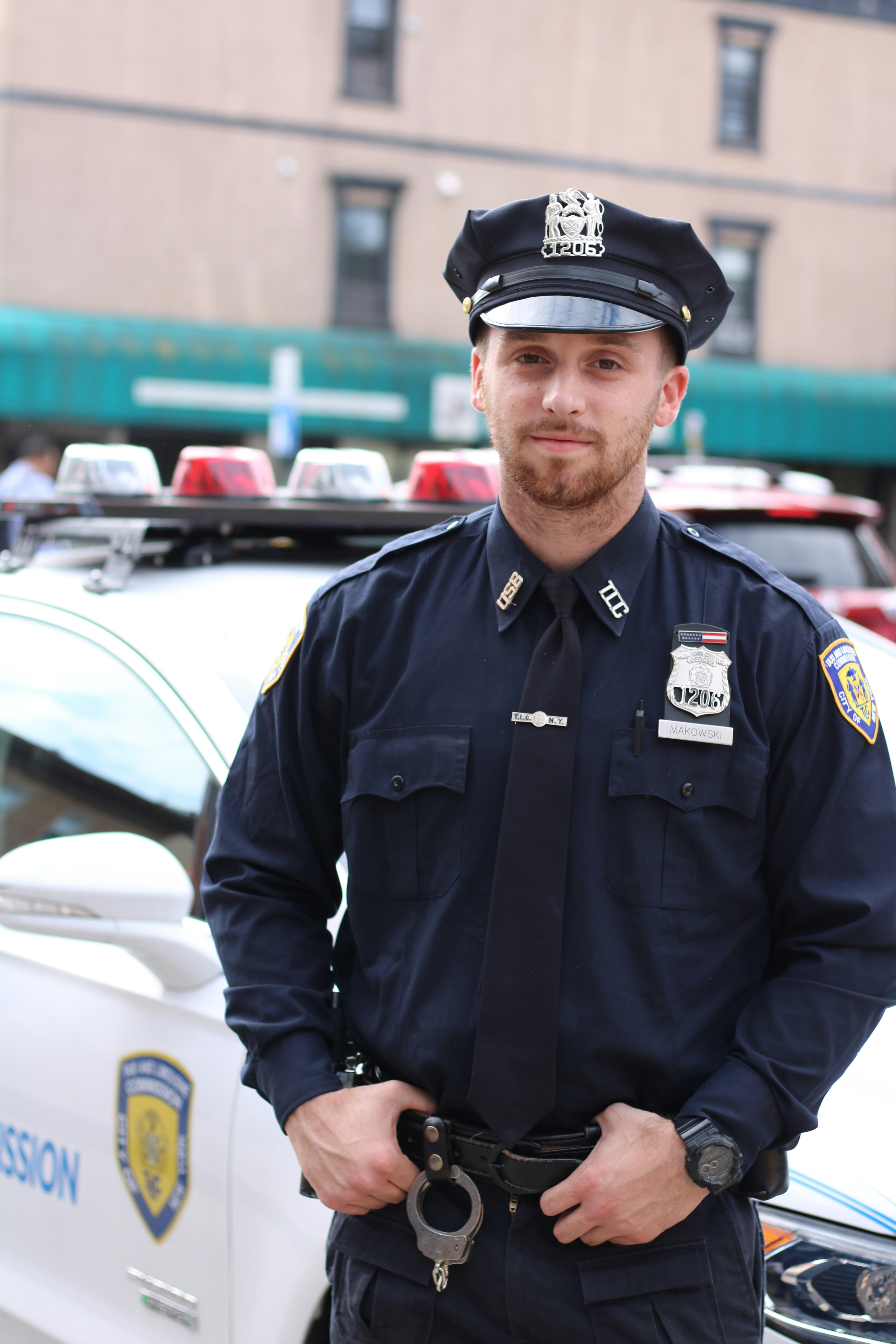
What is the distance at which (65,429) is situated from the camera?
646 inches

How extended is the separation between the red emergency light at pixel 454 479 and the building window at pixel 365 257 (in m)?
15.3

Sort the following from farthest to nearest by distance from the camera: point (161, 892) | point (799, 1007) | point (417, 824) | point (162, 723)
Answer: point (162, 723)
point (161, 892)
point (417, 824)
point (799, 1007)

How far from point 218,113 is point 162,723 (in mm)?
16223

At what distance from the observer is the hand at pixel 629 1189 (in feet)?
4.62

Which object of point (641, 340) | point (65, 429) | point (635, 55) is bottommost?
point (65, 429)

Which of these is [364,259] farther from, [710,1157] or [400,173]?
[710,1157]

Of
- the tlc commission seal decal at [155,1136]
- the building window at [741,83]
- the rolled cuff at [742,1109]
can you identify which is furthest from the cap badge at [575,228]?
the building window at [741,83]

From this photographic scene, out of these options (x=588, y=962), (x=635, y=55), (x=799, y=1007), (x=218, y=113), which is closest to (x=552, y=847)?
(x=588, y=962)

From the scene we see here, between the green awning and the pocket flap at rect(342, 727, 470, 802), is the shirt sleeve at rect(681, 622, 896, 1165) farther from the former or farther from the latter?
the green awning

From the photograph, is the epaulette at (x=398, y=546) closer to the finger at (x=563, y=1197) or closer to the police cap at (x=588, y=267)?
the police cap at (x=588, y=267)

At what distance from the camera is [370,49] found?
17375 mm

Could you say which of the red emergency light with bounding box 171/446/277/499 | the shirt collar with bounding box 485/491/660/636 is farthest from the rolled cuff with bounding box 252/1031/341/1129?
the red emergency light with bounding box 171/446/277/499

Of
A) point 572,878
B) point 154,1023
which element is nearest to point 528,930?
point 572,878

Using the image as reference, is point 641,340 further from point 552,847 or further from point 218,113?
point 218,113
